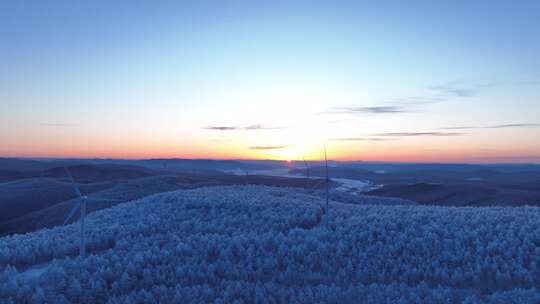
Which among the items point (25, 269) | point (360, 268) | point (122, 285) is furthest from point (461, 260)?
point (25, 269)

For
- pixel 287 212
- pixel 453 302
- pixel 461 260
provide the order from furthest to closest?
pixel 287 212, pixel 461 260, pixel 453 302

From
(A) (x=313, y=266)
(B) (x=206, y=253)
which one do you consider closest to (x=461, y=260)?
(A) (x=313, y=266)

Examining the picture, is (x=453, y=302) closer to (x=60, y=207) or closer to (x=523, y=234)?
(x=523, y=234)

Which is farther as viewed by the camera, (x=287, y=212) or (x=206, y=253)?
(x=287, y=212)

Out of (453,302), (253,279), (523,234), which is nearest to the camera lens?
(453,302)

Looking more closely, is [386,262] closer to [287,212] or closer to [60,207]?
[287,212]

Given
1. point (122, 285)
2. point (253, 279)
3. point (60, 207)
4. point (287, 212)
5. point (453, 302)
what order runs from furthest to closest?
point (60, 207) → point (287, 212) → point (253, 279) → point (122, 285) → point (453, 302)
